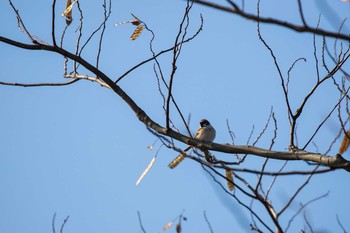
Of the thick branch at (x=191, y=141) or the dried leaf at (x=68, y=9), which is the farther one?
the dried leaf at (x=68, y=9)

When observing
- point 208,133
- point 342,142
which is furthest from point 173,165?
point 208,133

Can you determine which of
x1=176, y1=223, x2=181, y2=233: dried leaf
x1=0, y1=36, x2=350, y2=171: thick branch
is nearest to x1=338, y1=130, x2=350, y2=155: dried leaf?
x1=0, y1=36, x2=350, y2=171: thick branch

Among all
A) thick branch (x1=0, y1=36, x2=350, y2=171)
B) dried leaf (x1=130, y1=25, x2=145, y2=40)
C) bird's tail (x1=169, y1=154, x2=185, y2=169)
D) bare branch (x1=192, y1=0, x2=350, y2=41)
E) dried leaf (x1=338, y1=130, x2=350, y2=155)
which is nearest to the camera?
bare branch (x1=192, y1=0, x2=350, y2=41)

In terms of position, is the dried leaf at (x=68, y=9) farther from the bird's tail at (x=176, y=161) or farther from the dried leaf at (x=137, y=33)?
the bird's tail at (x=176, y=161)

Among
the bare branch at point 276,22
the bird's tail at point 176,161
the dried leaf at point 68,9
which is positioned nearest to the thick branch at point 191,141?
the bird's tail at point 176,161

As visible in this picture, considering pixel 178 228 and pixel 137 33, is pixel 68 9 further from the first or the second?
pixel 178 228

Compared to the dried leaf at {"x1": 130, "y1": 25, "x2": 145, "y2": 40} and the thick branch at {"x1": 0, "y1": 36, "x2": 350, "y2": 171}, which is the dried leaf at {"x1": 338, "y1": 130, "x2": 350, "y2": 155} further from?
the dried leaf at {"x1": 130, "y1": 25, "x2": 145, "y2": 40}

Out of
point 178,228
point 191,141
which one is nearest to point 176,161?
point 191,141

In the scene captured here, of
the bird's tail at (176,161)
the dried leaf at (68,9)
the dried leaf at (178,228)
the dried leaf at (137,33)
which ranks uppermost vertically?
the dried leaf at (68,9)

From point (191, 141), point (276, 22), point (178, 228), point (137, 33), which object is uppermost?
point (137, 33)

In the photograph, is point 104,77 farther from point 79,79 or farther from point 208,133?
point 208,133

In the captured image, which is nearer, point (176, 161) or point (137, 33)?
point (176, 161)

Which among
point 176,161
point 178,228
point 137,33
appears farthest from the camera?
point 137,33

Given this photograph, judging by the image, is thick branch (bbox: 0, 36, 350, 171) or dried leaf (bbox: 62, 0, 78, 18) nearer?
thick branch (bbox: 0, 36, 350, 171)
